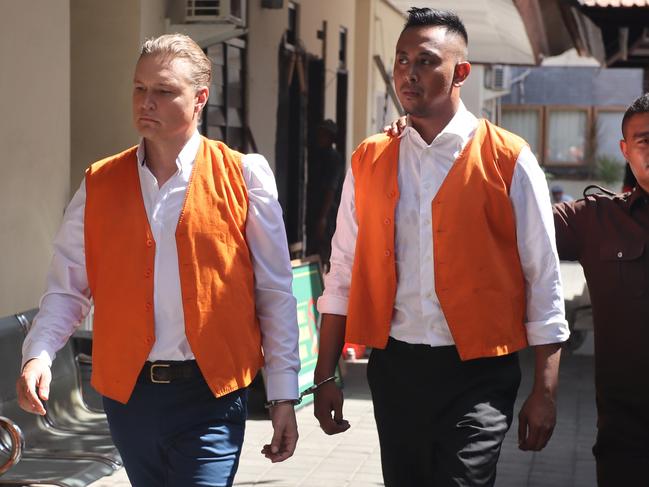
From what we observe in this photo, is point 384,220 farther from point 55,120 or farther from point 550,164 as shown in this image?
point 550,164

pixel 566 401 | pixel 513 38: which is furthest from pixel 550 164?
pixel 566 401

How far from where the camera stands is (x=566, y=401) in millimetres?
8789

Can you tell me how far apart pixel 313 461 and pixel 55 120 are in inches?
96.2

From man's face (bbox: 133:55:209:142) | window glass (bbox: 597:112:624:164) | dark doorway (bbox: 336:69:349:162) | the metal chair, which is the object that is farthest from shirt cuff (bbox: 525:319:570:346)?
window glass (bbox: 597:112:624:164)

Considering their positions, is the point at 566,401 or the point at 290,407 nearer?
the point at 290,407

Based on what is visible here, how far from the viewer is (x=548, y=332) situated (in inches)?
146

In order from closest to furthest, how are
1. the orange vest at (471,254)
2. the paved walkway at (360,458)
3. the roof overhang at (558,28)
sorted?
the orange vest at (471,254), the paved walkway at (360,458), the roof overhang at (558,28)

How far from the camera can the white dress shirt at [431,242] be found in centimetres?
372

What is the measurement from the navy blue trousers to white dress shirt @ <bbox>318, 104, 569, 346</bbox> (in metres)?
0.63

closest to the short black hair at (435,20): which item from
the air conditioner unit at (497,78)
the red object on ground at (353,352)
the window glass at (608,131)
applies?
the red object on ground at (353,352)

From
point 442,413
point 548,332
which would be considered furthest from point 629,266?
point 442,413

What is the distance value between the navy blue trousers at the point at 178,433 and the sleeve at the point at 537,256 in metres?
0.94

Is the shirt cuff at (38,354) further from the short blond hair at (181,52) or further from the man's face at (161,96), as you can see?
the short blond hair at (181,52)

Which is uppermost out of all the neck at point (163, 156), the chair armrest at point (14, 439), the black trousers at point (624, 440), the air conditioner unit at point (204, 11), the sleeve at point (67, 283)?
the air conditioner unit at point (204, 11)
